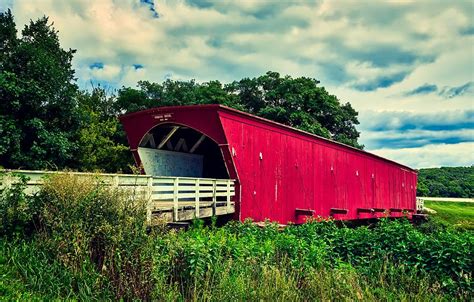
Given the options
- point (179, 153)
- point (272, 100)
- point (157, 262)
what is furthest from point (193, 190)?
point (272, 100)

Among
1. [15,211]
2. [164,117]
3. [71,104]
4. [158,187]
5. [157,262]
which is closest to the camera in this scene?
[157,262]

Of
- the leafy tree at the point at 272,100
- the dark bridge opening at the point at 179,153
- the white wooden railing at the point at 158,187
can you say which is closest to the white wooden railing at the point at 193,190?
the white wooden railing at the point at 158,187

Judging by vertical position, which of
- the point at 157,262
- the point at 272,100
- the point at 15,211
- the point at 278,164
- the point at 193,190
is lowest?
the point at 157,262

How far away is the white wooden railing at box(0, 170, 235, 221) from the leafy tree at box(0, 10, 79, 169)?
8.89 m

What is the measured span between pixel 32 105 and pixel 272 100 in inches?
761

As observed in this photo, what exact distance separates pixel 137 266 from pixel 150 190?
13.5 ft

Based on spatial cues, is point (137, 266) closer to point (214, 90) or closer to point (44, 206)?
point (44, 206)

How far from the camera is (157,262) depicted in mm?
6277

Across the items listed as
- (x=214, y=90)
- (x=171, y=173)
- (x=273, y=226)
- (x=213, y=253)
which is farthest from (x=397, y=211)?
(x=213, y=253)

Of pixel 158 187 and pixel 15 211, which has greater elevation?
pixel 158 187

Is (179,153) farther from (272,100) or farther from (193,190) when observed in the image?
(272,100)

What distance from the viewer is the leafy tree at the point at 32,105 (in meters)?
17.8

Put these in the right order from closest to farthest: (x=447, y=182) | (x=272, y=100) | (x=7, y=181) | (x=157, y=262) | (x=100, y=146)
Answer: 1. (x=157, y=262)
2. (x=7, y=181)
3. (x=100, y=146)
4. (x=272, y=100)
5. (x=447, y=182)

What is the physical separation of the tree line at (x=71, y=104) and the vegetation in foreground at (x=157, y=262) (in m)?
7.81
